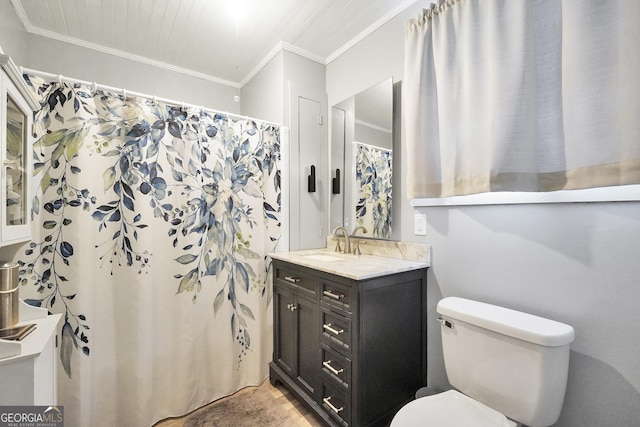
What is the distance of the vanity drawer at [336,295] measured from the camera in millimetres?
1365

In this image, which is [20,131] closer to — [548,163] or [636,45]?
[548,163]

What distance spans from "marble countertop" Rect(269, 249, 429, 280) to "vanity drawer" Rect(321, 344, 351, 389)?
44cm

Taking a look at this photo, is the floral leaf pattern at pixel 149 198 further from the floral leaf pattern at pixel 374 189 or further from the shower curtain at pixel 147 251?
the floral leaf pattern at pixel 374 189

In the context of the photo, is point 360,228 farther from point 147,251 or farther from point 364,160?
point 147,251

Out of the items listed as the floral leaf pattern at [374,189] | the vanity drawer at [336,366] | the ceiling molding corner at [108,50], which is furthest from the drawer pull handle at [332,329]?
the ceiling molding corner at [108,50]

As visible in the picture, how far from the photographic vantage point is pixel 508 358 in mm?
1067

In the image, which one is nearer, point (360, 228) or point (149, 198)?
point (149, 198)

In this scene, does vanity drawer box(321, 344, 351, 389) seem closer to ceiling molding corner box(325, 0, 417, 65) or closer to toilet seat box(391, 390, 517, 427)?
toilet seat box(391, 390, 517, 427)

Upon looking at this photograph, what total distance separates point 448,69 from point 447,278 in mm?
1127

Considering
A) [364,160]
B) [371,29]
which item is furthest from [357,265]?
[371,29]

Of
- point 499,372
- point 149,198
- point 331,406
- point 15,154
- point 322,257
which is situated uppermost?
point 15,154

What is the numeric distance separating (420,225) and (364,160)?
0.68 metres

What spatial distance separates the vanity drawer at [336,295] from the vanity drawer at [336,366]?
0.25 meters

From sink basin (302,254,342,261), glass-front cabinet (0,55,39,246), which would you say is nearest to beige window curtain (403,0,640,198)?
sink basin (302,254,342,261)
